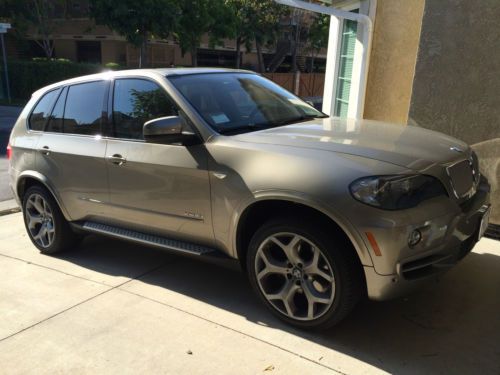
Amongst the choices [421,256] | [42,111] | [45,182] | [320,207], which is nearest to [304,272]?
[320,207]

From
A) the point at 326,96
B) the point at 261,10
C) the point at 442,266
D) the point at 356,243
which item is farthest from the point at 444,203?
the point at 261,10

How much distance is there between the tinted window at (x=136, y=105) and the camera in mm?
3934

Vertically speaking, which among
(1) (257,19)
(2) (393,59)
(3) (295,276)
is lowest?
(3) (295,276)

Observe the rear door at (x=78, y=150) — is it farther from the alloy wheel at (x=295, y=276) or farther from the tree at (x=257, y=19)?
the tree at (x=257, y=19)

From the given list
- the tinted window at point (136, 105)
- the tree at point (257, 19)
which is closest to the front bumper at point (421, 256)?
the tinted window at point (136, 105)

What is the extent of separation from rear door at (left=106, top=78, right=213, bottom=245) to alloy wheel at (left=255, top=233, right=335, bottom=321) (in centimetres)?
52

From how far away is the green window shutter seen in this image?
27.4ft

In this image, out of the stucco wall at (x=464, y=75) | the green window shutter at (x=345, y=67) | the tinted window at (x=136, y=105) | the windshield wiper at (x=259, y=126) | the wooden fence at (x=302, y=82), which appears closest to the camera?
the windshield wiper at (x=259, y=126)

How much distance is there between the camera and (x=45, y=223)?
5.06 meters

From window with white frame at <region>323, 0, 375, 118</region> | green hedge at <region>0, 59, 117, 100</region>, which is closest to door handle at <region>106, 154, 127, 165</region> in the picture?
window with white frame at <region>323, 0, 375, 118</region>

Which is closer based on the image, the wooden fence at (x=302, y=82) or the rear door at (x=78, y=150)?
the rear door at (x=78, y=150)

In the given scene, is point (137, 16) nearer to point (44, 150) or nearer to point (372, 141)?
point (44, 150)

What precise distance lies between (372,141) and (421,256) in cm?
85

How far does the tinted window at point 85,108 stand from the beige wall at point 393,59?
13.8ft
